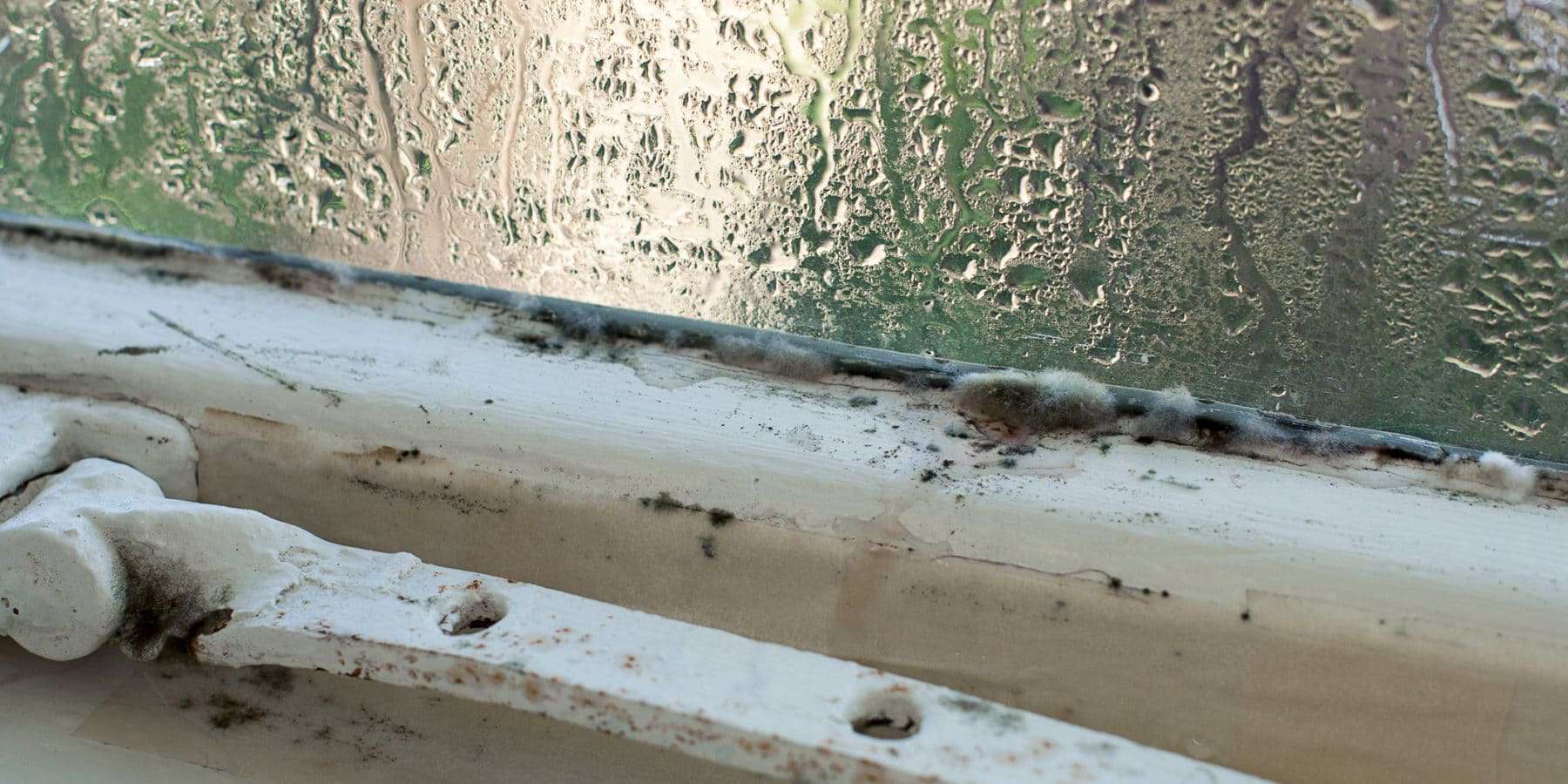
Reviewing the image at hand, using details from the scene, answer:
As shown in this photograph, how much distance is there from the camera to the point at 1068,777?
0.50 meters

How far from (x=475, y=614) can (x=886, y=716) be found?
0.25 m

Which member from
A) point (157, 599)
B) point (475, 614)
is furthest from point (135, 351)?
point (475, 614)

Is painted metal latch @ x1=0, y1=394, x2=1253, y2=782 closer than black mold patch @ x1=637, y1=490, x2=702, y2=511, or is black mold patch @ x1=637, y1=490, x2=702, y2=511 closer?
painted metal latch @ x1=0, y1=394, x2=1253, y2=782

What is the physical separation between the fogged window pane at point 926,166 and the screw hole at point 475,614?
10.6 inches

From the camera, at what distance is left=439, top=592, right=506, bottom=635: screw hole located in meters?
0.61

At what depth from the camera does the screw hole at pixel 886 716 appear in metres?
0.54

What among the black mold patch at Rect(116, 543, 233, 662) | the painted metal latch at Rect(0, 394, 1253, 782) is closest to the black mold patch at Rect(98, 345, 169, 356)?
the painted metal latch at Rect(0, 394, 1253, 782)

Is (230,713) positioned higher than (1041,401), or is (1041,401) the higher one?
(1041,401)

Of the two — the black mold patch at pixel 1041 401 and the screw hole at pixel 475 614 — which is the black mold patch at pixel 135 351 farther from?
the black mold patch at pixel 1041 401

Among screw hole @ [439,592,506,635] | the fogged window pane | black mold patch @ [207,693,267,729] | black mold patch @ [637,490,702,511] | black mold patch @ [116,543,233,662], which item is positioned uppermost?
the fogged window pane

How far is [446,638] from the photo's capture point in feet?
1.90

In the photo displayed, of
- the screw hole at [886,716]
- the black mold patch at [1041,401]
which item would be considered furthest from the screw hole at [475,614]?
the black mold patch at [1041,401]

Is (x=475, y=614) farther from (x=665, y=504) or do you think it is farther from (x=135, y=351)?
(x=135, y=351)

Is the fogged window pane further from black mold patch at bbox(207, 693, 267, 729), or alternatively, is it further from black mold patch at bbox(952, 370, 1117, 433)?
black mold patch at bbox(207, 693, 267, 729)
